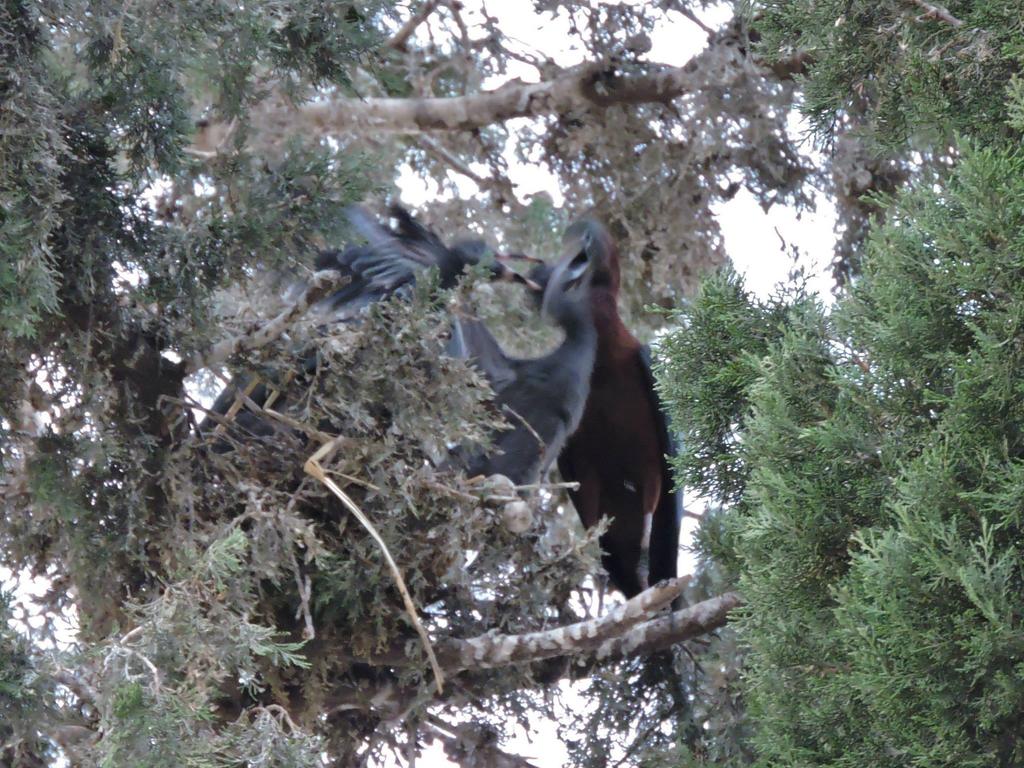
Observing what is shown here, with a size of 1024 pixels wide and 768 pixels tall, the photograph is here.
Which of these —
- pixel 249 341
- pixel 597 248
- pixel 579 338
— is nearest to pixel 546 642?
pixel 249 341

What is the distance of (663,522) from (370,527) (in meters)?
1.36

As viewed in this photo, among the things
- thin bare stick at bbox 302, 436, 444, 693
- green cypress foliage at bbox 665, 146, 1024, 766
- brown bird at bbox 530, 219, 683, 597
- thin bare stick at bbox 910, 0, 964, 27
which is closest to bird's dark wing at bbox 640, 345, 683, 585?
brown bird at bbox 530, 219, 683, 597

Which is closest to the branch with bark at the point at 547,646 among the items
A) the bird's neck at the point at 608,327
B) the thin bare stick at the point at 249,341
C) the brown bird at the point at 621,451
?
the brown bird at the point at 621,451

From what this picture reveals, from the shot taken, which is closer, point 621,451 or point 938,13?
point 938,13

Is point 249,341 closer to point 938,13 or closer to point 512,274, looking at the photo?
point 512,274

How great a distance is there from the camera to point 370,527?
2498 millimetres

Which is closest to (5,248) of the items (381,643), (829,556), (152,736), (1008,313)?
(152,736)

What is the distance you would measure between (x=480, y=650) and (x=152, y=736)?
37.4 inches

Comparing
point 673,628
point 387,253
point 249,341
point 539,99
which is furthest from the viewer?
point 539,99

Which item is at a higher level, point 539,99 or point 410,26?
point 410,26

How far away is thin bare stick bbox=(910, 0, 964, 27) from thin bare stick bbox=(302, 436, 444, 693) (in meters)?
1.25

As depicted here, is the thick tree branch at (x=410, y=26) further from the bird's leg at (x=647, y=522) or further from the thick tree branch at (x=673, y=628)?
the thick tree branch at (x=673, y=628)

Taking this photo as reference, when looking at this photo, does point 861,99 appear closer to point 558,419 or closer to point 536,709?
point 558,419

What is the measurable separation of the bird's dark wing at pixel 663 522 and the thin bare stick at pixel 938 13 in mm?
1506
